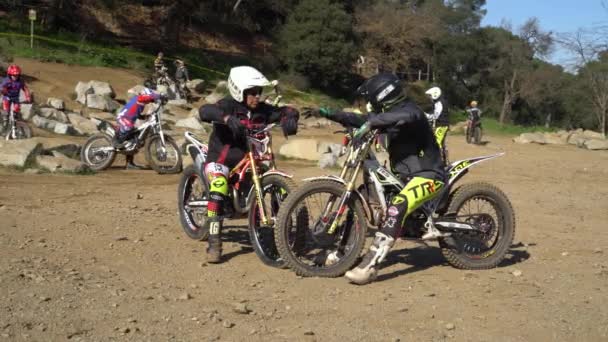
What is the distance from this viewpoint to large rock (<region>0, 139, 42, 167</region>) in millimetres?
12109

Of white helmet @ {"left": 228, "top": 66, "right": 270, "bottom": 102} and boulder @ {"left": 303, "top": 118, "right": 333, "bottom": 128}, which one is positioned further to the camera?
boulder @ {"left": 303, "top": 118, "right": 333, "bottom": 128}

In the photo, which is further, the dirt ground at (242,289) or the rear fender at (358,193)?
the rear fender at (358,193)

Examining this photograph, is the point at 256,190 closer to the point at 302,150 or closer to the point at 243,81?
the point at 243,81

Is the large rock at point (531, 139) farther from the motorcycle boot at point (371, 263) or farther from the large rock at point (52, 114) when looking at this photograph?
the motorcycle boot at point (371, 263)

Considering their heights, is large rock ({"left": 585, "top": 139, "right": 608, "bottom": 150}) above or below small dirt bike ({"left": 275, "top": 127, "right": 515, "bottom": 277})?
below

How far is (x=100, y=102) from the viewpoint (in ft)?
78.3

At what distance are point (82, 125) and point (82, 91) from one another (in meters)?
6.11

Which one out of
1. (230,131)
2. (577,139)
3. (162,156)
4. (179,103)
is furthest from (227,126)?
(577,139)

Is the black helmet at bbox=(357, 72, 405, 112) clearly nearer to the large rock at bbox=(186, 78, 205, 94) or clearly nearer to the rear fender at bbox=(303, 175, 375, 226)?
the rear fender at bbox=(303, 175, 375, 226)

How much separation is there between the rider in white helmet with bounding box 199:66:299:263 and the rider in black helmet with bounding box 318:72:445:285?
879 millimetres

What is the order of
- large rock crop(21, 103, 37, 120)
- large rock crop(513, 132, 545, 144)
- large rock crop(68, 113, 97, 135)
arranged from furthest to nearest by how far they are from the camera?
1. large rock crop(513, 132, 545, 144)
2. large rock crop(68, 113, 97, 135)
3. large rock crop(21, 103, 37, 120)

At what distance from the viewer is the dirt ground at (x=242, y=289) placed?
469 centimetres

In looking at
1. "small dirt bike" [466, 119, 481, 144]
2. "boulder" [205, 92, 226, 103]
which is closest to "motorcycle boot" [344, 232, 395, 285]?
"small dirt bike" [466, 119, 481, 144]

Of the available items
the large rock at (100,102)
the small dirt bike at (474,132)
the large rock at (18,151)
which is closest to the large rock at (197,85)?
the large rock at (100,102)
